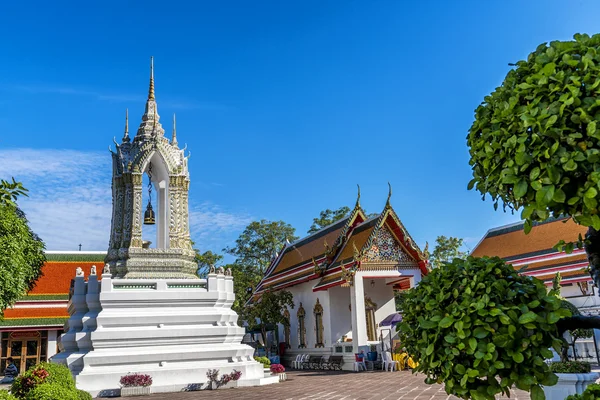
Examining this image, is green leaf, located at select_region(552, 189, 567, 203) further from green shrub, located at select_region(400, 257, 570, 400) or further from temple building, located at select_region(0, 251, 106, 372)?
temple building, located at select_region(0, 251, 106, 372)

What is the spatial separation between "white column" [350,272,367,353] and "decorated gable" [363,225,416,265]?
2.88ft

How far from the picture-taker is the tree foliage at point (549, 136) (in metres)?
2.38

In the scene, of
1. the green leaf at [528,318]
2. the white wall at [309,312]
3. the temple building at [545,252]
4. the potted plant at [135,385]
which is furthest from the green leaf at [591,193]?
the white wall at [309,312]

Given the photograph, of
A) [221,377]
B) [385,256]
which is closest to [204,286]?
[221,377]

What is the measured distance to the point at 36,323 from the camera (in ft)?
72.5

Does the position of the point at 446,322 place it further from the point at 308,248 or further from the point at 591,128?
the point at 308,248

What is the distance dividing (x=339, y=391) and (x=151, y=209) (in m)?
7.50

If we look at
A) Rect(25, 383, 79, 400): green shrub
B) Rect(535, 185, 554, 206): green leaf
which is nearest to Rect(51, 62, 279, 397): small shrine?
Rect(25, 383, 79, 400): green shrub

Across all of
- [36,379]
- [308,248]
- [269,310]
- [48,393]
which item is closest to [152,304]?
[36,379]

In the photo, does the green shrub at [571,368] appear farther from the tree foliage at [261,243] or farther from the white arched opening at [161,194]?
the tree foliage at [261,243]

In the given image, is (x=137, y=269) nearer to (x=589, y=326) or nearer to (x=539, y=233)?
(x=589, y=326)

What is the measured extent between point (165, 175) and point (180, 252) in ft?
7.59

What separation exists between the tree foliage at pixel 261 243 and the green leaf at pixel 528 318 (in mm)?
33104

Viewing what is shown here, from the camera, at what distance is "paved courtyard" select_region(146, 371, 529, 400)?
9703 mm
